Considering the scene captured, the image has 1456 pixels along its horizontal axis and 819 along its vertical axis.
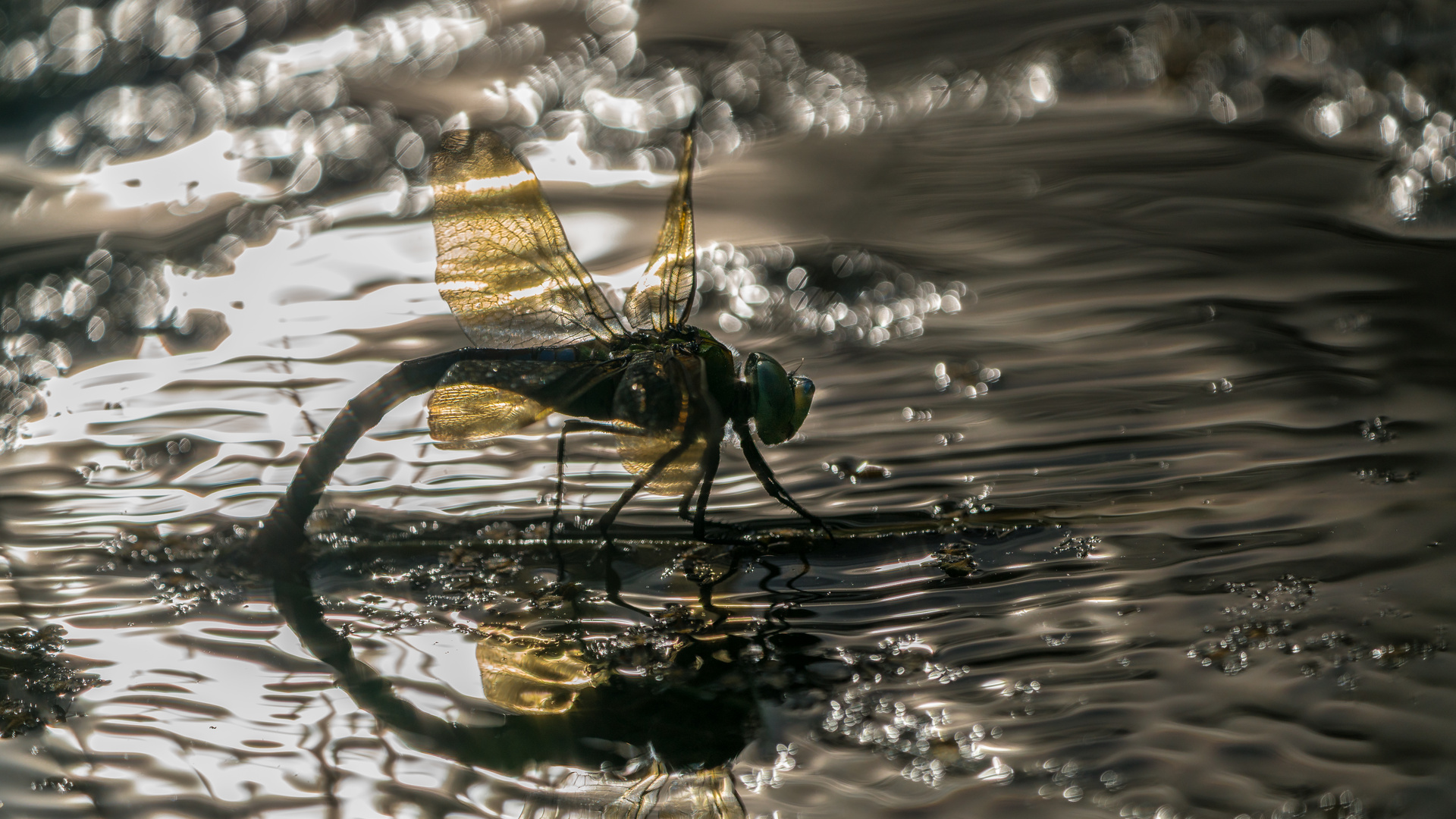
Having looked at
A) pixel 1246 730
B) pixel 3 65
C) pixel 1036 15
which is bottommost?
pixel 1246 730

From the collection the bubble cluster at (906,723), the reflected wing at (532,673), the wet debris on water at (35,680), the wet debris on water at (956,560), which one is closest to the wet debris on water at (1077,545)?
the wet debris on water at (956,560)

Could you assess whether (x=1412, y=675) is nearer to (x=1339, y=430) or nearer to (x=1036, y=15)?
(x=1339, y=430)

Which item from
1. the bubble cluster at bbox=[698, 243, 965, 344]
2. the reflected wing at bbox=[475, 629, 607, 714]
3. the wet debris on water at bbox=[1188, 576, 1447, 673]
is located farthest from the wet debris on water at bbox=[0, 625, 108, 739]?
the wet debris on water at bbox=[1188, 576, 1447, 673]

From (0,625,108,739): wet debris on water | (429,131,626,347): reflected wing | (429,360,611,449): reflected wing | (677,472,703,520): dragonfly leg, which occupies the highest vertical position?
(429,131,626,347): reflected wing

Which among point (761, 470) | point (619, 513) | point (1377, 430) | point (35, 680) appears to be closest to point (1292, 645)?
point (1377, 430)

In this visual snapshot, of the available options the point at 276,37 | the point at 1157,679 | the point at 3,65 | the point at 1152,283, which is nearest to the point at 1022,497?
the point at 1157,679

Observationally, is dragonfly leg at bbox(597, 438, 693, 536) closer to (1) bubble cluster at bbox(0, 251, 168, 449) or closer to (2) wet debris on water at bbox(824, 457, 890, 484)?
(2) wet debris on water at bbox(824, 457, 890, 484)
